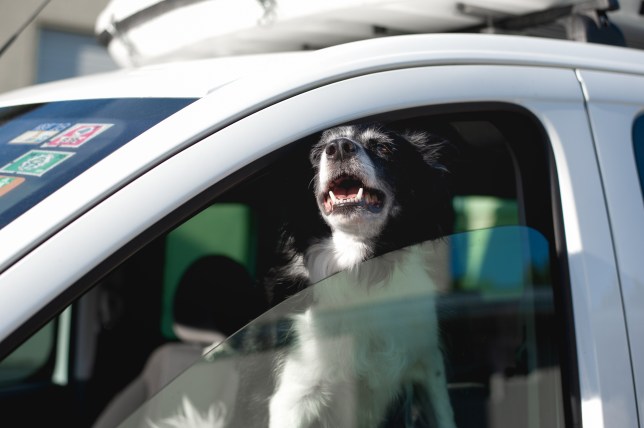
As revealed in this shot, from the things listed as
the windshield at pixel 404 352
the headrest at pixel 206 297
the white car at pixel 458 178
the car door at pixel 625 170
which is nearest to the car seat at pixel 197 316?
the headrest at pixel 206 297

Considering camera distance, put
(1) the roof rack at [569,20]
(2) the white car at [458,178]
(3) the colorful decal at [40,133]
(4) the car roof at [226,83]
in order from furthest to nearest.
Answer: (1) the roof rack at [569,20], (3) the colorful decal at [40,133], (2) the white car at [458,178], (4) the car roof at [226,83]

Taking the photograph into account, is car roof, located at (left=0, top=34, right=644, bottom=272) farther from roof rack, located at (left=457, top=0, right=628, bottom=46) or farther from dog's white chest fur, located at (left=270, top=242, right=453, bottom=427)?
dog's white chest fur, located at (left=270, top=242, right=453, bottom=427)

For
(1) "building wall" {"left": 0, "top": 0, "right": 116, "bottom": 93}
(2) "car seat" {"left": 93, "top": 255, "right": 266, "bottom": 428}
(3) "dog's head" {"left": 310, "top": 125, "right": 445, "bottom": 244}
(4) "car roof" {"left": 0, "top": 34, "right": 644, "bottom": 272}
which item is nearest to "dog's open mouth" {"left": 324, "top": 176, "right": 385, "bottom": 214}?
(3) "dog's head" {"left": 310, "top": 125, "right": 445, "bottom": 244}

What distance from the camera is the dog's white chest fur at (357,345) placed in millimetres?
1325

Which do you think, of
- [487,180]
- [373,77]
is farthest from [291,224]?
[487,180]

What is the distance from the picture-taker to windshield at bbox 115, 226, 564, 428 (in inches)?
51.8

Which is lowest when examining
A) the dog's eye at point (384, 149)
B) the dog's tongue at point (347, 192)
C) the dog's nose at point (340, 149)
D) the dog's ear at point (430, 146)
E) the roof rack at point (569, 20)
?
the dog's tongue at point (347, 192)

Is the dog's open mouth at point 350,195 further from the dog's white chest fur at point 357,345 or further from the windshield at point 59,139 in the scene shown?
the windshield at point 59,139

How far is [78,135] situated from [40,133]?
140 mm

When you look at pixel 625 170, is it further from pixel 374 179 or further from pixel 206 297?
pixel 206 297

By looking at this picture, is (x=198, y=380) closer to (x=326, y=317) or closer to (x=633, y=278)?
(x=326, y=317)

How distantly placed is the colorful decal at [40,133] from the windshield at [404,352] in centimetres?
45

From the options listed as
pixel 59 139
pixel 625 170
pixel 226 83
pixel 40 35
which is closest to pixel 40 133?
pixel 59 139

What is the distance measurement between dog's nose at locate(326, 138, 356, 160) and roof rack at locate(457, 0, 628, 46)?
2.14 feet
